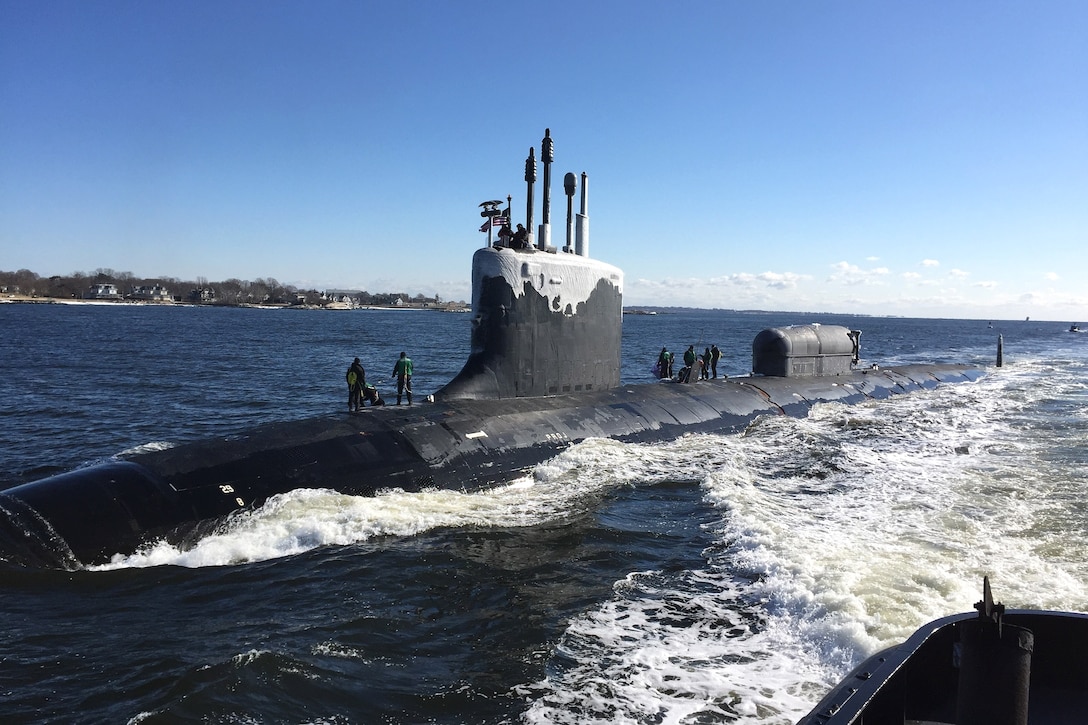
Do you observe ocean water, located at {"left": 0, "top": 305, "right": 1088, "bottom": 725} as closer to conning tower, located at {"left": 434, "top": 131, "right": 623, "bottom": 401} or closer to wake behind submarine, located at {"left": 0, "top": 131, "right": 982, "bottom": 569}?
wake behind submarine, located at {"left": 0, "top": 131, "right": 982, "bottom": 569}

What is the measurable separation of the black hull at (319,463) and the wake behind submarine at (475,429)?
23mm

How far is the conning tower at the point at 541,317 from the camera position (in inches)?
552

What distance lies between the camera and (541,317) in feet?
Answer: 48.0

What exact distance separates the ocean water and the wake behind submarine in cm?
33

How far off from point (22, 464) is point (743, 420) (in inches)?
636

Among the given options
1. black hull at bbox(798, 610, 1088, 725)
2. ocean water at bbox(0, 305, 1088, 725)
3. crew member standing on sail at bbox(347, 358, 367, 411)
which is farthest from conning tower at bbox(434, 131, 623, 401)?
black hull at bbox(798, 610, 1088, 725)

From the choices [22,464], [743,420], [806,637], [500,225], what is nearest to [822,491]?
[743,420]

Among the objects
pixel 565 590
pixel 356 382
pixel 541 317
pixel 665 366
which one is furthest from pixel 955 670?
pixel 665 366

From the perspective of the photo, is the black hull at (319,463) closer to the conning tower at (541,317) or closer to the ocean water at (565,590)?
the ocean water at (565,590)

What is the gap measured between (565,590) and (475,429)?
15.9 ft

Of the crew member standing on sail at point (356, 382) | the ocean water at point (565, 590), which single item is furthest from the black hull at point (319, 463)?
the crew member standing on sail at point (356, 382)

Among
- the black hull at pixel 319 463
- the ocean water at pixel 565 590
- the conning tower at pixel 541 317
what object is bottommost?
the ocean water at pixel 565 590

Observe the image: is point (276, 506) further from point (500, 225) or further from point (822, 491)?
point (822, 491)

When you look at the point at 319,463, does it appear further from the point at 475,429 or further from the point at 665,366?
the point at 665,366
